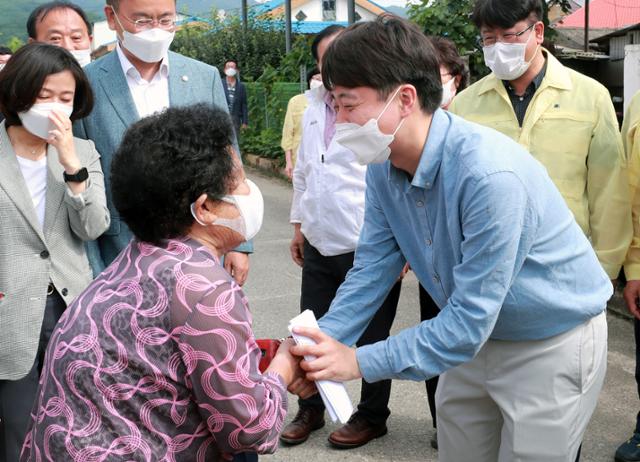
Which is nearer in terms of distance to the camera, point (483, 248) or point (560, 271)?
point (483, 248)

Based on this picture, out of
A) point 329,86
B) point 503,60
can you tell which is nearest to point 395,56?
point 329,86

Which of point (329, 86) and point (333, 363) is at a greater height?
point (329, 86)

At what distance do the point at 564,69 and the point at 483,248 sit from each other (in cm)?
181

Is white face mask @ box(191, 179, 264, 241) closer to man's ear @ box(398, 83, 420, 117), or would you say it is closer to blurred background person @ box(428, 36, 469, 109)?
man's ear @ box(398, 83, 420, 117)

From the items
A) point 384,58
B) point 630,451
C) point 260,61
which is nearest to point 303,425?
point 630,451

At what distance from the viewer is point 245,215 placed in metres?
2.12

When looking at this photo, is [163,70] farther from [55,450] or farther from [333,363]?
[55,450]

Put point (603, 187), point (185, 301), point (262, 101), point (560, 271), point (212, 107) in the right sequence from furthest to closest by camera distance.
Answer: point (262, 101), point (603, 187), point (560, 271), point (212, 107), point (185, 301)

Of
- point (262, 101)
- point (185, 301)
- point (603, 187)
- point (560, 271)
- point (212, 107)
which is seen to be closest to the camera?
point (185, 301)

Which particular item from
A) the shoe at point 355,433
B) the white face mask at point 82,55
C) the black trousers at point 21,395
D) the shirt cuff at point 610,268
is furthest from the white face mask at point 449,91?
the black trousers at point 21,395

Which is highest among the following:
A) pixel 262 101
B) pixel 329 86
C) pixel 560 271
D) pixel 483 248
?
pixel 329 86

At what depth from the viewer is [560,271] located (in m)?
2.29

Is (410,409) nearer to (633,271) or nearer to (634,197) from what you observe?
(633,271)

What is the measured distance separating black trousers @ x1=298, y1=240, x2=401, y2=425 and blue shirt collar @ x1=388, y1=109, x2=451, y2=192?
1843 mm
